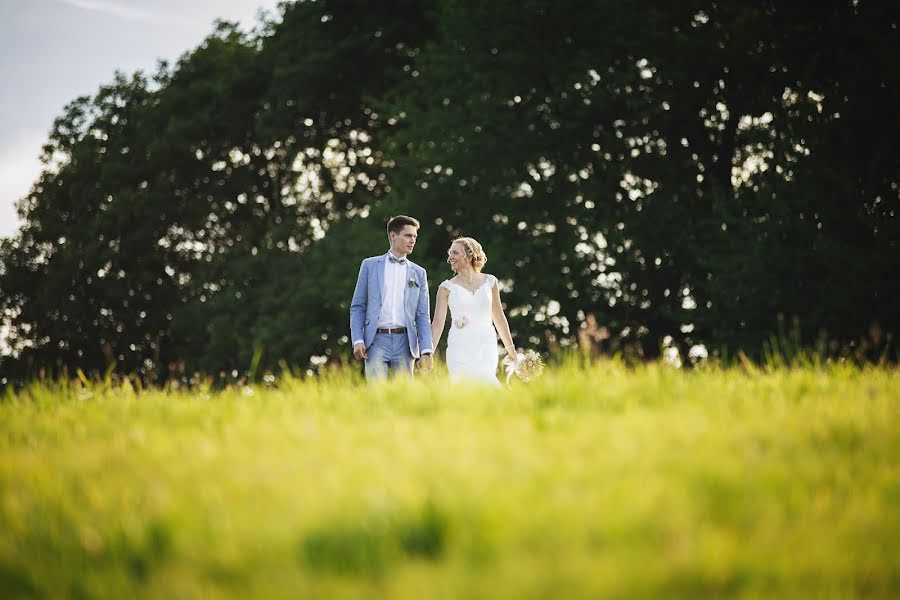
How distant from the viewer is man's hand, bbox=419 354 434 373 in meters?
7.94

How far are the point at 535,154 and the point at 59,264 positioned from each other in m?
14.4

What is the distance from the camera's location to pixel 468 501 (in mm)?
3340

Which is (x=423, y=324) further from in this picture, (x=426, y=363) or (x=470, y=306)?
(x=470, y=306)

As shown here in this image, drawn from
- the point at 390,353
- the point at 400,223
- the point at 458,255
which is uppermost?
the point at 400,223

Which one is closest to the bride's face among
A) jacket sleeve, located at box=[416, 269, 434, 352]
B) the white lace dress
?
the white lace dress

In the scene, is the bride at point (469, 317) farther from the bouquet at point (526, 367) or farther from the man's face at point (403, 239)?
the bouquet at point (526, 367)

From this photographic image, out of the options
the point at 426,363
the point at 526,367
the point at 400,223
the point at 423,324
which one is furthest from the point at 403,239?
the point at 526,367

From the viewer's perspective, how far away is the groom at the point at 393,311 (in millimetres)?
8188

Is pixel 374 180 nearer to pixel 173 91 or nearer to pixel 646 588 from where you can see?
pixel 173 91

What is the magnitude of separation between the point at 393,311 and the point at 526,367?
152cm

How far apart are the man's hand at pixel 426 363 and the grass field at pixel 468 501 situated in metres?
2.54

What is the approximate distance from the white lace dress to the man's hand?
0.68 meters

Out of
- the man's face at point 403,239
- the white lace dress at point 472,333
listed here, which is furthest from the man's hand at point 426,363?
the man's face at point 403,239

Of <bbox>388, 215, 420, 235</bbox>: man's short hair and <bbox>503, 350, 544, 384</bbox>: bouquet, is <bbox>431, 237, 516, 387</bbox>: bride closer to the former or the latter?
<bbox>388, 215, 420, 235</bbox>: man's short hair
